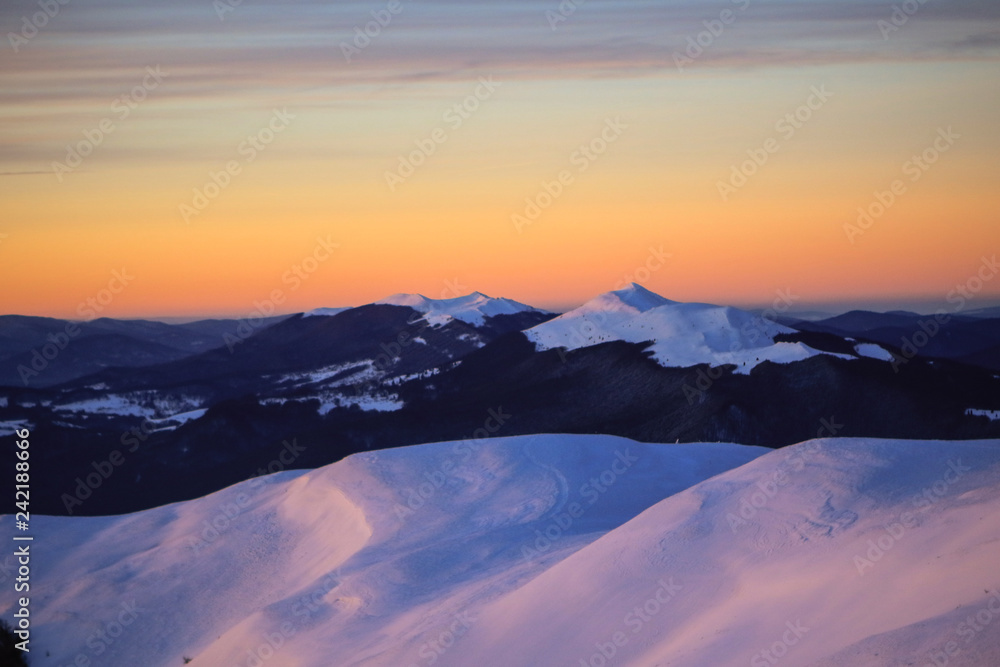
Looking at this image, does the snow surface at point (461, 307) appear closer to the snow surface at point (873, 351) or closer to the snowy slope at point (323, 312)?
the snowy slope at point (323, 312)

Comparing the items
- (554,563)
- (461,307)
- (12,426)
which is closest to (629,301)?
(461,307)

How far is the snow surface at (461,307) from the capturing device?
75500mm

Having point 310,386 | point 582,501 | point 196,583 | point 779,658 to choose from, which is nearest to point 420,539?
point 582,501

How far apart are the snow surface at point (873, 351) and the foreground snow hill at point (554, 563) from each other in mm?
17725

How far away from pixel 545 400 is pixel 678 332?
26.6ft

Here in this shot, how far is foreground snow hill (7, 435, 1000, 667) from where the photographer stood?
9461 millimetres

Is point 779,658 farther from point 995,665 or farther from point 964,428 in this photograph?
point 964,428

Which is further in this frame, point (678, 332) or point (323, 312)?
point (323, 312)

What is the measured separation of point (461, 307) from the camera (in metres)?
81.2

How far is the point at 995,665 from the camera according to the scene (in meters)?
6.63

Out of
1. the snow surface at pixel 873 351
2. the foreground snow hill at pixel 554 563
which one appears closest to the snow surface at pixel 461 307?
the snow surface at pixel 873 351

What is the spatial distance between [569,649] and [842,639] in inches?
136

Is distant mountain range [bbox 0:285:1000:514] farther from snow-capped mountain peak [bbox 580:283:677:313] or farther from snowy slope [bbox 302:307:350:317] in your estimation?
snowy slope [bbox 302:307:350:317]

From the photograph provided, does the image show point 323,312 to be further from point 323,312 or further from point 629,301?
point 629,301
